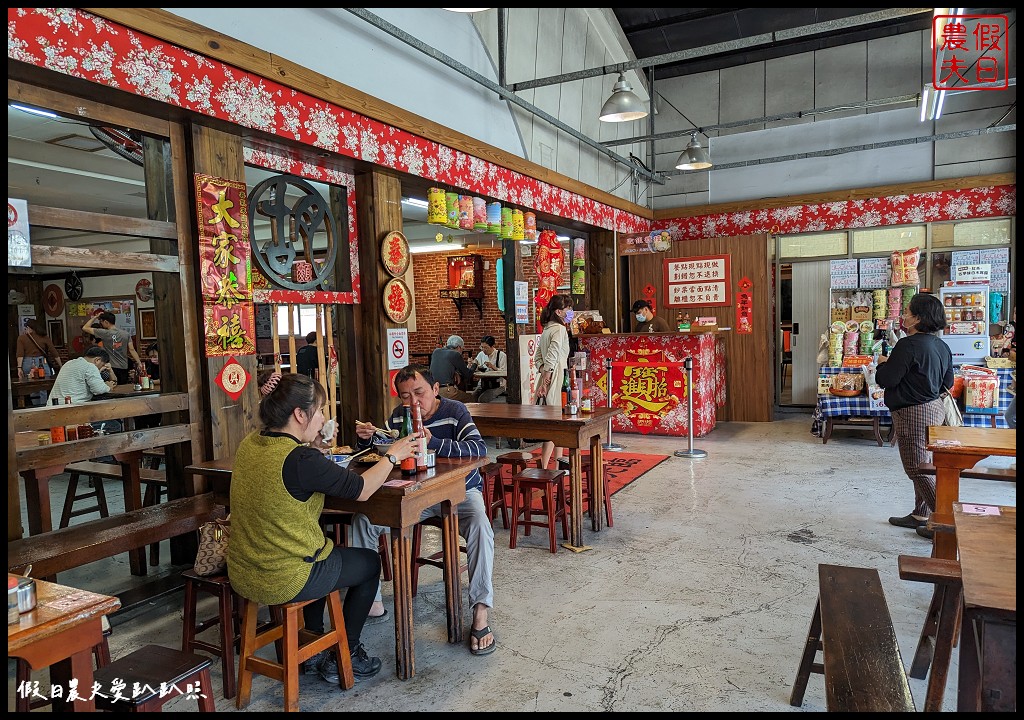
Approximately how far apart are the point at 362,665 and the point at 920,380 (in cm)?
374

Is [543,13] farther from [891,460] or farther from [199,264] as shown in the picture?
[891,460]

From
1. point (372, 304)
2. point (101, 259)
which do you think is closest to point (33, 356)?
point (372, 304)

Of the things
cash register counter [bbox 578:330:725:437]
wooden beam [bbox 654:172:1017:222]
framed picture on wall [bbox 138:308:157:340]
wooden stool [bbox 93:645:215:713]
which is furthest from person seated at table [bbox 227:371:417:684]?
framed picture on wall [bbox 138:308:157:340]

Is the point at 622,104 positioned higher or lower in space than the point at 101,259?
higher

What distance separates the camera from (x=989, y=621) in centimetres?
167

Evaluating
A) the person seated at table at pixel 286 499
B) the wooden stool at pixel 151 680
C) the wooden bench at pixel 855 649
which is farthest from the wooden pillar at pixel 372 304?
the wooden bench at pixel 855 649

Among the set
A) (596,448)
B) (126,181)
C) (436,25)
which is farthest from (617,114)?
(126,181)

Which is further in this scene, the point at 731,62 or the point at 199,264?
the point at 731,62

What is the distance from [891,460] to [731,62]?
20.7 feet

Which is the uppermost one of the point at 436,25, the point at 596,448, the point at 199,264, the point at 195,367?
the point at 436,25

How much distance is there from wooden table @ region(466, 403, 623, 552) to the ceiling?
19.4ft

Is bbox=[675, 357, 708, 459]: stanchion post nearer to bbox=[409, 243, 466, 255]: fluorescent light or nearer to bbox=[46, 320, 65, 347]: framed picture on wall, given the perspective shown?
bbox=[409, 243, 466, 255]: fluorescent light

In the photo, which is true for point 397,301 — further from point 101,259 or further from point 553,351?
point 101,259

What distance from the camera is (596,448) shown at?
4.54 metres
